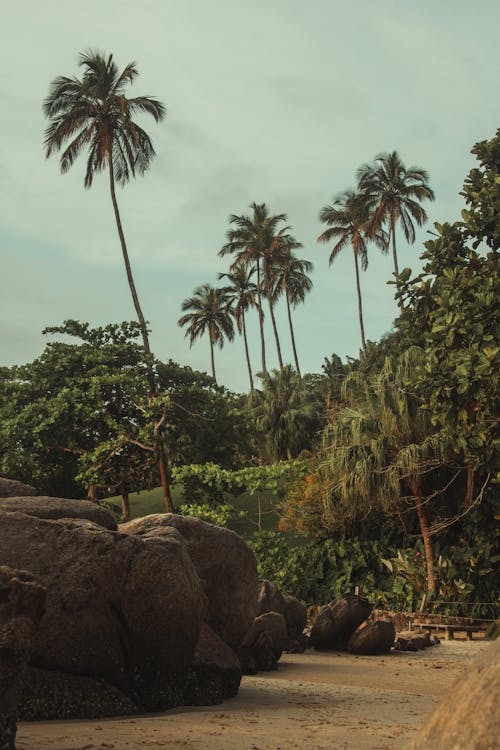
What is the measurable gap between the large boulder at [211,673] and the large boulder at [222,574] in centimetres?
71

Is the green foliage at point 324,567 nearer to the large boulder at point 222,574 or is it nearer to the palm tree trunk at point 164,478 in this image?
the palm tree trunk at point 164,478

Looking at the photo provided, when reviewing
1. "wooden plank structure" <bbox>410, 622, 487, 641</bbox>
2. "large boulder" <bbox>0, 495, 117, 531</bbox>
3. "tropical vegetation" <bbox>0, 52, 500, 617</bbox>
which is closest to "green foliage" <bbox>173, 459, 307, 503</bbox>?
"tropical vegetation" <bbox>0, 52, 500, 617</bbox>

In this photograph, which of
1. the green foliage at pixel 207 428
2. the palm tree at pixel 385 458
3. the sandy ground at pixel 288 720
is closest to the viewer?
the sandy ground at pixel 288 720

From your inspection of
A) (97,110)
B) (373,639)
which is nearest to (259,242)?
(97,110)

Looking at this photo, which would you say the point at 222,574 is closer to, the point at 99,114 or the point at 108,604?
the point at 108,604

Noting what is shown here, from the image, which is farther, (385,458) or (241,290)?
(241,290)

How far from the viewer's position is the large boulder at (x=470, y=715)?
301 centimetres

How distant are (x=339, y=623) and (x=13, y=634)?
12661mm

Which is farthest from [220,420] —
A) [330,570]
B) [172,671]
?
[172,671]

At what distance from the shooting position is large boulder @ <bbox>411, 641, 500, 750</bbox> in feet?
9.88

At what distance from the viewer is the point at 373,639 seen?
1675 cm

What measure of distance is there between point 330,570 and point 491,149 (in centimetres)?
1246

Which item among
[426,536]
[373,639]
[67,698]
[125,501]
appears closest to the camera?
[67,698]

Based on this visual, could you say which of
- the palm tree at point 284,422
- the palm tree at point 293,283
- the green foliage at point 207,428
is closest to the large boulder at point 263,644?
the green foliage at point 207,428
